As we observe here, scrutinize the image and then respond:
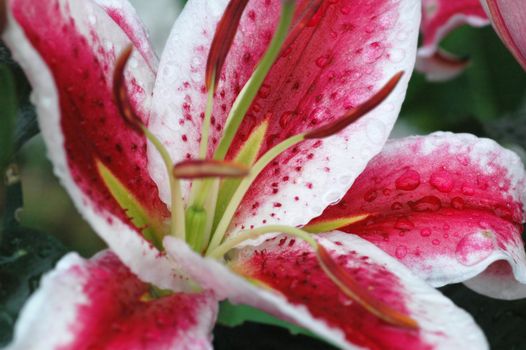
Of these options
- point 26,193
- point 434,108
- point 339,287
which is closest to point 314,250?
point 339,287

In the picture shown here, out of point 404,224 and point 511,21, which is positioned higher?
Result: point 511,21

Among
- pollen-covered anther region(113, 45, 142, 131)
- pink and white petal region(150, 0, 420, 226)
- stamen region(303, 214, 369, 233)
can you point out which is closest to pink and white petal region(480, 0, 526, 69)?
pink and white petal region(150, 0, 420, 226)

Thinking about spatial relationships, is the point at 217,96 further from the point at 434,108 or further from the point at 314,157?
the point at 434,108

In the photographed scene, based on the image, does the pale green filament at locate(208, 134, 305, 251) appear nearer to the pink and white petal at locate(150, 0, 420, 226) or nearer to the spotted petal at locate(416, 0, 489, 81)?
the pink and white petal at locate(150, 0, 420, 226)

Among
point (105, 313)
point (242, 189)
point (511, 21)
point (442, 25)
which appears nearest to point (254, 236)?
point (242, 189)

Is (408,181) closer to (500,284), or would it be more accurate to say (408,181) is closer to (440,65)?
(500,284)

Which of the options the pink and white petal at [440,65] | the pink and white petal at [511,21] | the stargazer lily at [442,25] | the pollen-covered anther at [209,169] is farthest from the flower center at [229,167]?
the pink and white petal at [440,65]
